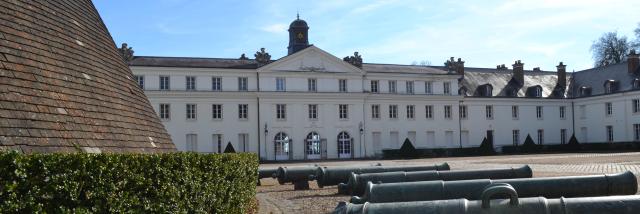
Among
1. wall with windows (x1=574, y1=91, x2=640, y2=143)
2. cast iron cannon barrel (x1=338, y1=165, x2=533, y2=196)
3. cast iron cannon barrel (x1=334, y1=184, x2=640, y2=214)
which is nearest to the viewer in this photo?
cast iron cannon barrel (x1=334, y1=184, x2=640, y2=214)

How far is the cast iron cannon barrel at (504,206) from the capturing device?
3.80 m

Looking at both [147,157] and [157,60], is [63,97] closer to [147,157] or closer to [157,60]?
[147,157]

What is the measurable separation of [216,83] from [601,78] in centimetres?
3192

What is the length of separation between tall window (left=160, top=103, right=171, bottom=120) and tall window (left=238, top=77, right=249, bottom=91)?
5097mm

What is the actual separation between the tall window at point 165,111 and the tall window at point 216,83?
10.9 feet

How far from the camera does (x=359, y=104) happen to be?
47656 mm

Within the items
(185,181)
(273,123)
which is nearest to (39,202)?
(185,181)

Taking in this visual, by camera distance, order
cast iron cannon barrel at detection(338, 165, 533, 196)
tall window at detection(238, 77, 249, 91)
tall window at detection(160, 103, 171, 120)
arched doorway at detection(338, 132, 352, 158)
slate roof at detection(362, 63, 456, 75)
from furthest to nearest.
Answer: slate roof at detection(362, 63, 456, 75) < arched doorway at detection(338, 132, 352, 158) < tall window at detection(238, 77, 249, 91) < tall window at detection(160, 103, 171, 120) < cast iron cannon barrel at detection(338, 165, 533, 196)

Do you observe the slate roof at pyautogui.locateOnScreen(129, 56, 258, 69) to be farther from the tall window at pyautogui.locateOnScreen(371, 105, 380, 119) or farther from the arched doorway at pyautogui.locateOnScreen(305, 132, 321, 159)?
the tall window at pyautogui.locateOnScreen(371, 105, 380, 119)

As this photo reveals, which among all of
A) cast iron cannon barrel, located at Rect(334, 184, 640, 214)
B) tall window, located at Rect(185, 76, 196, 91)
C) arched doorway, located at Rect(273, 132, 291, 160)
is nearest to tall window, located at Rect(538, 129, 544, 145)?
arched doorway, located at Rect(273, 132, 291, 160)

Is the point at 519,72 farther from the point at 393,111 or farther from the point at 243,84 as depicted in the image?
the point at 243,84

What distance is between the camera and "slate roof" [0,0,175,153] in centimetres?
606

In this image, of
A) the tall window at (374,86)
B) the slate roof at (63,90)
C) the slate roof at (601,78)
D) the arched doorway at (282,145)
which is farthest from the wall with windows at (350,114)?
the slate roof at (63,90)

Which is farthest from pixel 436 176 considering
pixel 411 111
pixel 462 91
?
pixel 462 91
